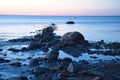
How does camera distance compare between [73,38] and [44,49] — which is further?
[73,38]

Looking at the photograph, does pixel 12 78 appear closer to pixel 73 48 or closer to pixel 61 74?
pixel 61 74

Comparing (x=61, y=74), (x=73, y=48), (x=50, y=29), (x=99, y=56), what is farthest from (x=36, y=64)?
(x=50, y=29)

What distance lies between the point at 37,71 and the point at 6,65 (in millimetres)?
4175

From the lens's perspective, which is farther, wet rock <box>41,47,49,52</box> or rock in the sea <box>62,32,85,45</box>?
rock in the sea <box>62,32,85,45</box>

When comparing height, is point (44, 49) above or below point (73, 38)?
below

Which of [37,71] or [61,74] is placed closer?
[61,74]

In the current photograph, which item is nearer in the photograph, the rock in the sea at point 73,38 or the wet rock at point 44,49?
the wet rock at point 44,49

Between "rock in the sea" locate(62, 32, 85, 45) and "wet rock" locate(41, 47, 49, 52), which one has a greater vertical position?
"rock in the sea" locate(62, 32, 85, 45)

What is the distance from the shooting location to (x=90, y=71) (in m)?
16.3

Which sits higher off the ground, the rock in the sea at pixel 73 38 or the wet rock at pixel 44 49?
the rock in the sea at pixel 73 38

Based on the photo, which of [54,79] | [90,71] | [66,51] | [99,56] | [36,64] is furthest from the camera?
[66,51]

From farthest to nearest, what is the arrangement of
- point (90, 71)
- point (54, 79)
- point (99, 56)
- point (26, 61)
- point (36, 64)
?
point (99, 56) → point (26, 61) → point (36, 64) → point (90, 71) → point (54, 79)

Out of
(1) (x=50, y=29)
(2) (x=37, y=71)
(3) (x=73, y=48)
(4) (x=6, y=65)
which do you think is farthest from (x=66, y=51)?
(1) (x=50, y=29)

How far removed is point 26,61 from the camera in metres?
21.6
